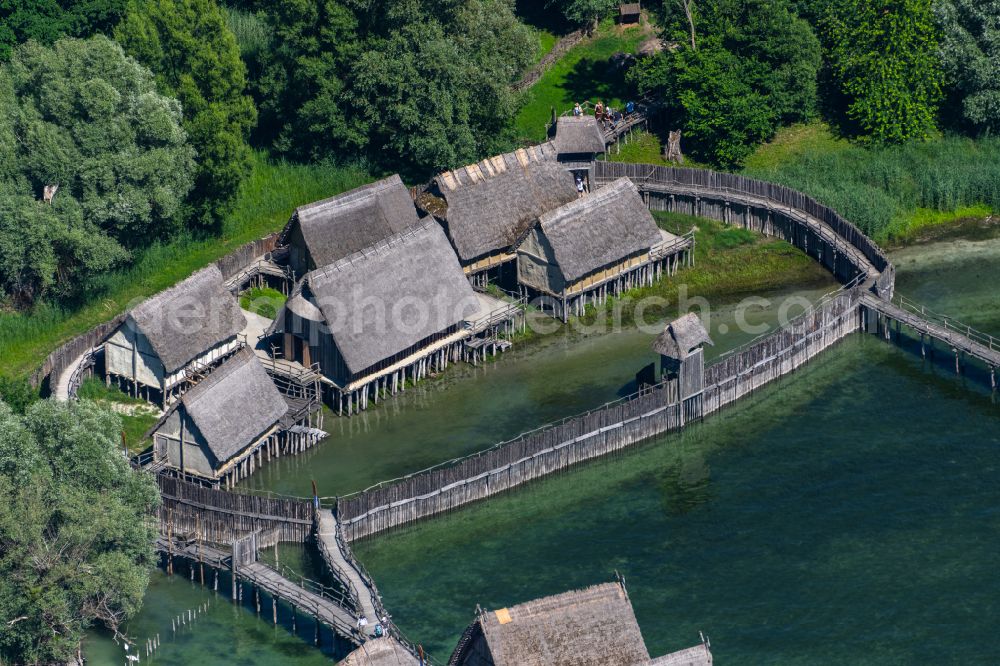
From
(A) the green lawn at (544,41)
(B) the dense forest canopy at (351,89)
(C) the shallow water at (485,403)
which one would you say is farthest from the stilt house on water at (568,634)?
(A) the green lawn at (544,41)

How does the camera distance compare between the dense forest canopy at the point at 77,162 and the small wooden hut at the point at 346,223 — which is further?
the small wooden hut at the point at 346,223

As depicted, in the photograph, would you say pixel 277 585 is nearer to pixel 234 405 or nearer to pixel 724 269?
pixel 234 405

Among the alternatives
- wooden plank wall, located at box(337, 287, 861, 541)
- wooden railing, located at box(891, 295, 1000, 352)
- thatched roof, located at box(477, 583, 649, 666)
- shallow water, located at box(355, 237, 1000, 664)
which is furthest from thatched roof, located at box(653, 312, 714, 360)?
thatched roof, located at box(477, 583, 649, 666)

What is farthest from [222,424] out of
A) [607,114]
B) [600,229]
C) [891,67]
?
[891,67]

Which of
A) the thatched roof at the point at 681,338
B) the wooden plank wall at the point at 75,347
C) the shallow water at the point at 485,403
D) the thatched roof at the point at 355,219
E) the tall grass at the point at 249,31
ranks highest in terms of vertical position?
the tall grass at the point at 249,31

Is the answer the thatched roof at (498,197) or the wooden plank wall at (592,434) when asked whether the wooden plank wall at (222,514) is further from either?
the thatched roof at (498,197)

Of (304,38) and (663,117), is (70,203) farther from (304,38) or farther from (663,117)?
(663,117)
